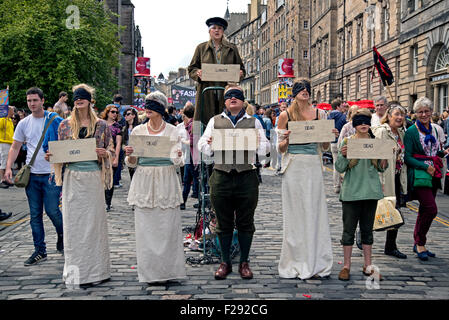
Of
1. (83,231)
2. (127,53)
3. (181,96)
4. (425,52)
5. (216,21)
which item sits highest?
(127,53)

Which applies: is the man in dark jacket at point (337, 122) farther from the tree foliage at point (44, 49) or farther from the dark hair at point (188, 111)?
the tree foliage at point (44, 49)

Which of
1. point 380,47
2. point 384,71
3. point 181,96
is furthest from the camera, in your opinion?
point 380,47

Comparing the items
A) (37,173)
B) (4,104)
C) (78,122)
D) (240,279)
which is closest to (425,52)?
(4,104)

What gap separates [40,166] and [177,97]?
23.7 meters

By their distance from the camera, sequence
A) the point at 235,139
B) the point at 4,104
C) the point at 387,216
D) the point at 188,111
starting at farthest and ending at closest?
the point at 4,104 → the point at 188,111 → the point at 387,216 → the point at 235,139

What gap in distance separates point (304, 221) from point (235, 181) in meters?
0.95

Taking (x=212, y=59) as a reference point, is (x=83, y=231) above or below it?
below

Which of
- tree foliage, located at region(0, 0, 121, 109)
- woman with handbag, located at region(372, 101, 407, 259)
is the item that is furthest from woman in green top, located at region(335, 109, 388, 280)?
tree foliage, located at region(0, 0, 121, 109)

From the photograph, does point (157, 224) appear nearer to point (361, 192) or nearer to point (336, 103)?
point (361, 192)

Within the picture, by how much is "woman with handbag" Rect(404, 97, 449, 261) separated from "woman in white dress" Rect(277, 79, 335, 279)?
1667 millimetres

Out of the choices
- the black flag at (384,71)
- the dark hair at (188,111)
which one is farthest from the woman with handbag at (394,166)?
the black flag at (384,71)

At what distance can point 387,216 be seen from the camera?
673 centimetres
